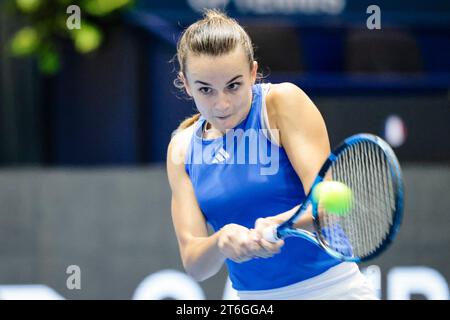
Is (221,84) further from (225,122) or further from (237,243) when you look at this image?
(237,243)

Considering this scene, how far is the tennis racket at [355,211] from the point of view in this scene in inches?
97.1

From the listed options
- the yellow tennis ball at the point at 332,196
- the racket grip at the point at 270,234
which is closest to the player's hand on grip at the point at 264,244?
the racket grip at the point at 270,234

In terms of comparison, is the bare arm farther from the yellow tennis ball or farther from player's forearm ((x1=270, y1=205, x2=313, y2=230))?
the yellow tennis ball

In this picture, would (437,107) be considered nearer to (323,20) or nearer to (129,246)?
(323,20)

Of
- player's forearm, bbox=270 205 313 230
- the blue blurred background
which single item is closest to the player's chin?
player's forearm, bbox=270 205 313 230

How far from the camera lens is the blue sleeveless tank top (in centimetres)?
266

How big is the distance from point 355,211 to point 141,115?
2369 millimetres

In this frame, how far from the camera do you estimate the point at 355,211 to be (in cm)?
255

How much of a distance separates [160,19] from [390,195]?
2.89m

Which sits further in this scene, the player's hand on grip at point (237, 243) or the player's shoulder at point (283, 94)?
the player's shoulder at point (283, 94)

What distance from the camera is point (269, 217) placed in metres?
2.63

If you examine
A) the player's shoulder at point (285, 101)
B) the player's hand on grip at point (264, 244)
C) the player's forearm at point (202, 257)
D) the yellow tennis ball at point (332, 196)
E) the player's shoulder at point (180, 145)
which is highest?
the player's shoulder at point (285, 101)

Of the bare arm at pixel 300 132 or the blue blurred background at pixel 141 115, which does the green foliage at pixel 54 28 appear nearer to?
the blue blurred background at pixel 141 115
